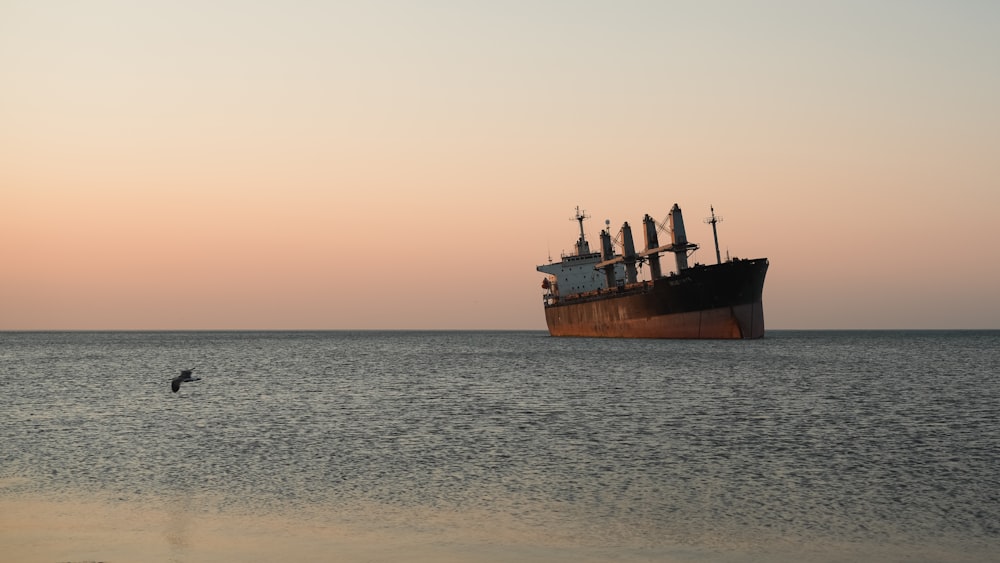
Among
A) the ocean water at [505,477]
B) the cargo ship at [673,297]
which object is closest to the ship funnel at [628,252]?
the cargo ship at [673,297]

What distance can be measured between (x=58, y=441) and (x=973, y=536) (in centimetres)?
2395

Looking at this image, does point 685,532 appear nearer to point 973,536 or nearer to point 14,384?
point 973,536

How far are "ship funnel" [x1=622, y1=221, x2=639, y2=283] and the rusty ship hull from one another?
3720 mm

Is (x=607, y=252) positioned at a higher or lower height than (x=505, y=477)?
higher

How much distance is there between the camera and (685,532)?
49.4 feet

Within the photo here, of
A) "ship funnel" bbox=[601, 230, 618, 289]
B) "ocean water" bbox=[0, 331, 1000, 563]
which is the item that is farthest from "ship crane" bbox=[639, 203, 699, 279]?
"ocean water" bbox=[0, 331, 1000, 563]

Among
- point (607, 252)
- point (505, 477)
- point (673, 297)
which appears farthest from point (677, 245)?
point (505, 477)

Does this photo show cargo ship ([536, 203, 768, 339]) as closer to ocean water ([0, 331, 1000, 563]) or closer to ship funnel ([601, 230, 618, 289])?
ship funnel ([601, 230, 618, 289])

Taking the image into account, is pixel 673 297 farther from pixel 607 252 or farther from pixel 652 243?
pixel 607 252

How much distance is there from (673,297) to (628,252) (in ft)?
57.2

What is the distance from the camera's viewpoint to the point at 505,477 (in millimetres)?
20203

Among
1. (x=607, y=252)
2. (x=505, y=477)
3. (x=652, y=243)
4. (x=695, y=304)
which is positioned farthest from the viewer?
(x=607, y=252)

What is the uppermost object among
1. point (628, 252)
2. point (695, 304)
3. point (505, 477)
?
point (628, 252)

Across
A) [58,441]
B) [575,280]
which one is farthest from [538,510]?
[575,280]
